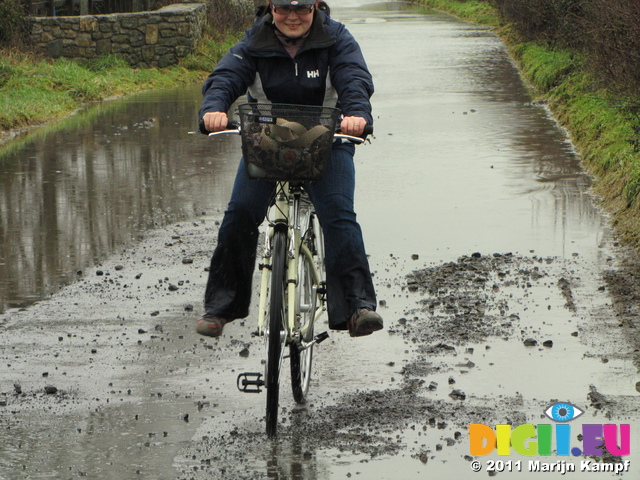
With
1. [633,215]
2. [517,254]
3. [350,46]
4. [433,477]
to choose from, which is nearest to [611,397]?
[433,477]

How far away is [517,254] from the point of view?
836 centimetres

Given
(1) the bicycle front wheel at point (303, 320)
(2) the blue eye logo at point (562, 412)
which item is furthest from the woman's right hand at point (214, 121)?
(2) the blue eye logo at point (562, 412)

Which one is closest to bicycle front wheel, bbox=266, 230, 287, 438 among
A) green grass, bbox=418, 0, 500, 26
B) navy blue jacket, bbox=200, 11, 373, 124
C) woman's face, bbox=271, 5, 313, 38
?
navy blue jacket, bbox=200, 11, 373, 124

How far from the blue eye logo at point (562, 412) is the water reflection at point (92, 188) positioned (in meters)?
3.67

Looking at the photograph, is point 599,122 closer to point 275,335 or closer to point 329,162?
point 329,162

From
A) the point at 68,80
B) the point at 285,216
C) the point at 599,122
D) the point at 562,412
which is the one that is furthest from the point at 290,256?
the point at 68,80

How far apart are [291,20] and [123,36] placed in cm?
1712

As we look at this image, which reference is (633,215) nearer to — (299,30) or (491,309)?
(491,309)

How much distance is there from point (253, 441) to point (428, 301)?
253 cm

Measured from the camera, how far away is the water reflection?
8.48 meters

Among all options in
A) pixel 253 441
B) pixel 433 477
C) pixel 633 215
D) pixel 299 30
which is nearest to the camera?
pixel 433 477

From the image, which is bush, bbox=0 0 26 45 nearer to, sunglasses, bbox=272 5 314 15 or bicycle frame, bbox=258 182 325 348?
sunglasses, bbox=272 5 314 15

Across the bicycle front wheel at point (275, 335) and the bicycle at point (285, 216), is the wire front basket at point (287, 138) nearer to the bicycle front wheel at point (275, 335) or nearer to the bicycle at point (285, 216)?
the bicycle at point (285, 216)

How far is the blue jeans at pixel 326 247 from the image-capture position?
5.21 m
